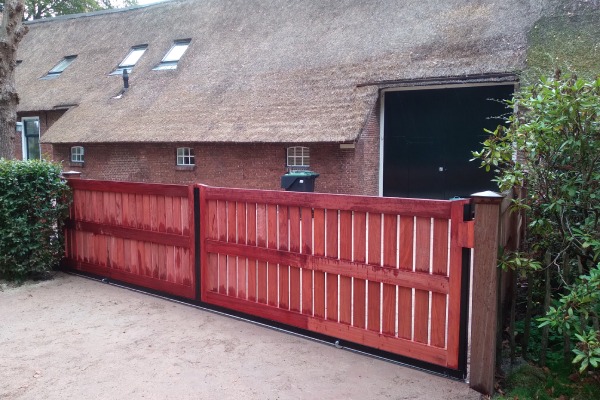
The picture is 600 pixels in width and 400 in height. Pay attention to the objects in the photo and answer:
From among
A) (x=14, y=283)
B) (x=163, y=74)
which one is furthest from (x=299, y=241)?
(x=163, y=74)

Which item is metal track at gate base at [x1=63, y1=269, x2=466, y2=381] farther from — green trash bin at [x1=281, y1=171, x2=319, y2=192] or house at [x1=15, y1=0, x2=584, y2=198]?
house at [x1=15, y1=0, x2=584, y2=198]

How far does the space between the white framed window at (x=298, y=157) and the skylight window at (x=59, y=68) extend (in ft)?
45.2

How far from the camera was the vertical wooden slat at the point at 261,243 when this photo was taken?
5248mm

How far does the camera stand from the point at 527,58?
42.2ft

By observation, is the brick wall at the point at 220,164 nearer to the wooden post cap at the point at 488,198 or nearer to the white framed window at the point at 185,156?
the white framed window at the point at 185,156

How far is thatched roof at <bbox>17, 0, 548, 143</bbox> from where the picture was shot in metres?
14.3

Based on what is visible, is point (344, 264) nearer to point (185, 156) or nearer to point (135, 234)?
point (135, 234)

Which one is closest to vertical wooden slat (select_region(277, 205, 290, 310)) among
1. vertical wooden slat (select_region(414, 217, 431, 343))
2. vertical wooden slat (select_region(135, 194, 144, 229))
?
vertical wooden slat (select_region(414, 217, 431, 343))

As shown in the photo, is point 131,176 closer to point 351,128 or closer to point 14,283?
point 351,128

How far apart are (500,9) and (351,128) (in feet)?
19.0

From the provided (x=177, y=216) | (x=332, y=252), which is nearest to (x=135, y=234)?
(x=177, y=216)

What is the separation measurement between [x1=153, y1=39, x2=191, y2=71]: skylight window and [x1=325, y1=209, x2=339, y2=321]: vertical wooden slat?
1715 cm

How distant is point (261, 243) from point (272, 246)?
0.49 feet

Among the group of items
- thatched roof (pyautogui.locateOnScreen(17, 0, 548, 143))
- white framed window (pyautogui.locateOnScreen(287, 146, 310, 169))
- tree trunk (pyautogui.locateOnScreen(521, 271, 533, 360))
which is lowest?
tree trunk (pyautogui.locateOnScreen(521, 271, 533, 360))
